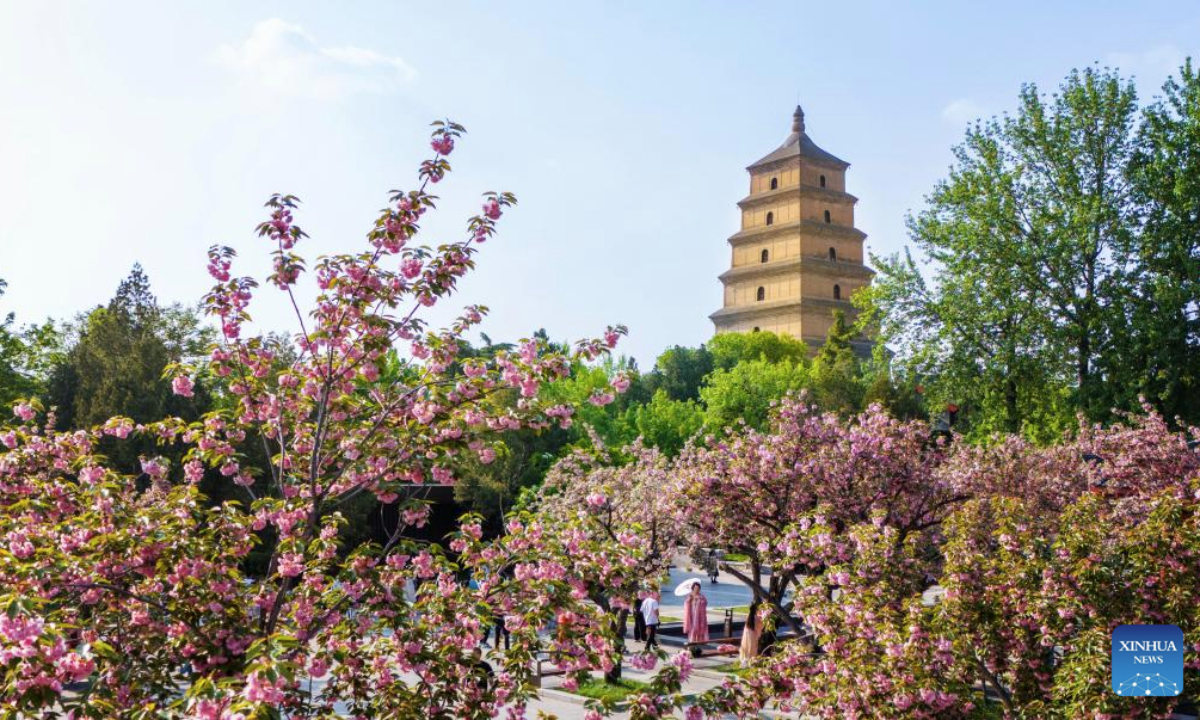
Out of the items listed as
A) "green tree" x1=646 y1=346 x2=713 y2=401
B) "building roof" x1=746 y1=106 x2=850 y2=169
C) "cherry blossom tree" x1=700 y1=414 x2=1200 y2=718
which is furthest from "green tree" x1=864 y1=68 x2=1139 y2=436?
"building roof" x1=746 y1=106 x2=850 y2=169

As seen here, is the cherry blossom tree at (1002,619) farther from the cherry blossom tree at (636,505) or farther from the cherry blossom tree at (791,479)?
the cherry blossom tree at (791,479)

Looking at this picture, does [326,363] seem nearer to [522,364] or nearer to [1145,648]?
[522,364]

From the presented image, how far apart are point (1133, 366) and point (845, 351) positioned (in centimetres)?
3167

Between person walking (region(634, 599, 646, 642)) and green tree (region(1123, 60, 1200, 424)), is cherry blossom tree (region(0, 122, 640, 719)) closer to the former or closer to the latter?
person walking (region(634, 599, 646, 642))

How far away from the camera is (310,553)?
827 centimetres

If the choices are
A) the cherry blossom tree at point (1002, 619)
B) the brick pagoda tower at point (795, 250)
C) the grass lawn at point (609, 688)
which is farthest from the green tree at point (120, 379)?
the brick pagoda tower at point (795, 250)

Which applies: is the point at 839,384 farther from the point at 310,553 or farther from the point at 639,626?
the point at 310,553

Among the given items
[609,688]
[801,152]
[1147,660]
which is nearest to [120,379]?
[609,688]

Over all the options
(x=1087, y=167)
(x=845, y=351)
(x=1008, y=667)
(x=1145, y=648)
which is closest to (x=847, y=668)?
(x=1008, y=667)

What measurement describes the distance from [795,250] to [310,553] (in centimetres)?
7876

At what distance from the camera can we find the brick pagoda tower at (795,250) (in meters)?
83.3

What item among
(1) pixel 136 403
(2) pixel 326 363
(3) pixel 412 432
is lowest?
(3) pixel 412 432

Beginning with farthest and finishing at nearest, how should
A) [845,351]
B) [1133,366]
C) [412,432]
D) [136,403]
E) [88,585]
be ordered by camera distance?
[845,351] → [136,403] → [1133,366] → [412,432] → [88,585]

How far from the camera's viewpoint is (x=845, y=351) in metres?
64.1
